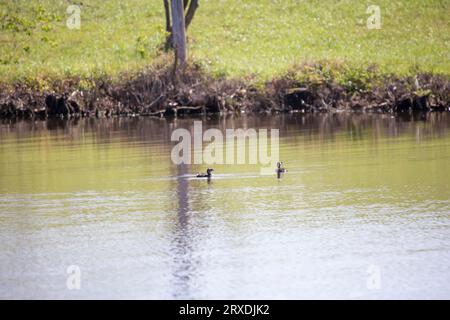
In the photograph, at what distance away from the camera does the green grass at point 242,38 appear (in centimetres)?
4531

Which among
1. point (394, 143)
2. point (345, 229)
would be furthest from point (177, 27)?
point (345, 229)

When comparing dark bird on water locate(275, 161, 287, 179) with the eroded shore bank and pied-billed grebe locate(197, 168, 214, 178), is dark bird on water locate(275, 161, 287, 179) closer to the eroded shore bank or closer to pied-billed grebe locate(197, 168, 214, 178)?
pied-billed grebe locate(197, 168, 214, 178)

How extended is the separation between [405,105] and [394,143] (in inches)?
489

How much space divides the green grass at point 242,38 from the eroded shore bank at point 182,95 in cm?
101

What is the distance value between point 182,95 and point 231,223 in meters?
25.5

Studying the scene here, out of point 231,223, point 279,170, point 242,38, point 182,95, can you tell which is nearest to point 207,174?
point 279,170

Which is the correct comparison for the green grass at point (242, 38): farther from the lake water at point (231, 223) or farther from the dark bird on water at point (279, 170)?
the dark bird on water at point (279, 170)

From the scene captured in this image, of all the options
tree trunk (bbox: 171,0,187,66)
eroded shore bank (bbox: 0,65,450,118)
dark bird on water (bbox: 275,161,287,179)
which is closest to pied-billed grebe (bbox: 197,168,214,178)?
dark bird on water (bbox: 275,161,287,179)

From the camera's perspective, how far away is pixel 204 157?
2691cm

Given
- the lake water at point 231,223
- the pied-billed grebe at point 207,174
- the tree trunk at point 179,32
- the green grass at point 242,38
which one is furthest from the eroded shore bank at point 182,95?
the pied-billed grebe at point 207,174

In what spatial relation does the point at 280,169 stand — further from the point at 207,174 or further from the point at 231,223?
the point at 231,223

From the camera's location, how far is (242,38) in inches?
2137
